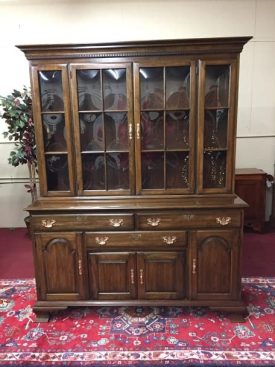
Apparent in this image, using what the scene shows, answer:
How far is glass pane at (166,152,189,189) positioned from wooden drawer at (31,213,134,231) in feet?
1.36

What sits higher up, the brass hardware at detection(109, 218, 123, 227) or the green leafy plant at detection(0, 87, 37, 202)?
the green leafy plant at detection(0, 87, 37, 202)

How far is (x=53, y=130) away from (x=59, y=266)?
0.99 meters

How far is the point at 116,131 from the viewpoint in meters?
2.11

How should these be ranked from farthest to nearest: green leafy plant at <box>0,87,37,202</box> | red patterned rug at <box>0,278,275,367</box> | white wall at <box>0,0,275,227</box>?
white wall at <box>0,0,275,227</box>, green leafy plant at <box>0,87,37,202</box>, red patterned rug at <box>0,278,275,367</box>

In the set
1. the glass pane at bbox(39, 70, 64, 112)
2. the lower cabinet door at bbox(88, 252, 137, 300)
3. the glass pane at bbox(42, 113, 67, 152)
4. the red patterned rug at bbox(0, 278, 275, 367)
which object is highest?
the glass pane at bbox(39, 70, 64, 112)

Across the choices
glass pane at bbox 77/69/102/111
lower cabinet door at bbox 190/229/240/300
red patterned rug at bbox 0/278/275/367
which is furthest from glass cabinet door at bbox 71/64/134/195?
red patterned rug at bbox 0/278/275/367

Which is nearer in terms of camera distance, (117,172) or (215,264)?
(215,264)

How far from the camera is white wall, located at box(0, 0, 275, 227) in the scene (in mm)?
3412

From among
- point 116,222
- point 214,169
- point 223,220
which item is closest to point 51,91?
point 116,222

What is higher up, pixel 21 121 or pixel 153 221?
pixel 21 121

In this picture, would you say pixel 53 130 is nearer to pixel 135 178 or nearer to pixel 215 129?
pixel 135 178

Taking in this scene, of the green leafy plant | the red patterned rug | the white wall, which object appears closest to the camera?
the red patterned rug

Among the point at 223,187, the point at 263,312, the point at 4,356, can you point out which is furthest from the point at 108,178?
the point at 263,312

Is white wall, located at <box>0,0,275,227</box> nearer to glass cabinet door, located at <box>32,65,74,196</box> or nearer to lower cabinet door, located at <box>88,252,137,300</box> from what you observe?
glass cabinet door, located at <box>32,65,74,196</box>
